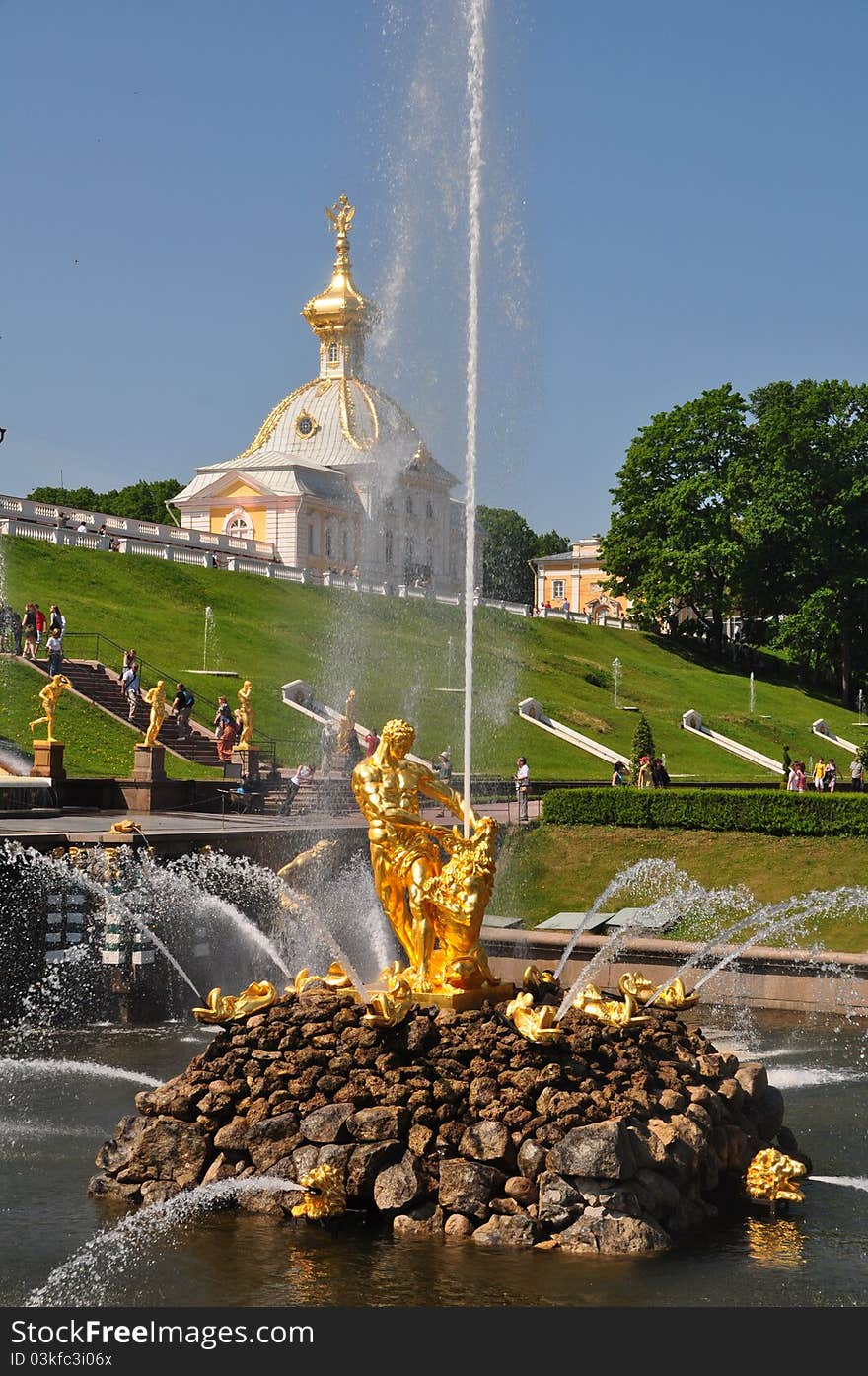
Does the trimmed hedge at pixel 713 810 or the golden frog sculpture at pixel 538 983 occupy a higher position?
the trimmed hedge at pixel 713 810

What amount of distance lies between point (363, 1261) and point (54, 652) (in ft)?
82.5

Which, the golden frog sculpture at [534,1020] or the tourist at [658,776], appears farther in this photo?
the tourist at [658,776]

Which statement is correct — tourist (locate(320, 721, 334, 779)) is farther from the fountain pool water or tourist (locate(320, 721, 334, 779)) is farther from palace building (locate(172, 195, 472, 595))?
palace building (locate(172, 195, 472, 595))

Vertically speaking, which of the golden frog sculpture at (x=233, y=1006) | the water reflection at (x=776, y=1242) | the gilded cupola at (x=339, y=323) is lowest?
the water reflection at (x=776, y=1242)

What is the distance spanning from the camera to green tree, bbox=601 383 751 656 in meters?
62.7

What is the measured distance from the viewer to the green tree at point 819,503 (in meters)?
60.4

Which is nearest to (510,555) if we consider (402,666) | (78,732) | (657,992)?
(402,666)

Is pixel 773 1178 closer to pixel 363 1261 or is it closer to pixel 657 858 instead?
pixel 363 1261

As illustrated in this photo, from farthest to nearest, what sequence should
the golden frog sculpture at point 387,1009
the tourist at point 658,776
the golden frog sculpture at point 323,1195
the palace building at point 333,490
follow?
the palace building at point 333,490, the tourist at point 658,776, the golden frog sculpture at point 387,1009, the golden frog sculpture at point 323,1195

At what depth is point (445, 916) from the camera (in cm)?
1279

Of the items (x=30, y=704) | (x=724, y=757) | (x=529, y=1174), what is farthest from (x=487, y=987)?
(x=724, y=757)

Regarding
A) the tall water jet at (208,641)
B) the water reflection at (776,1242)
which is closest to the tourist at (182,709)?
the tall water jet at (208,641)

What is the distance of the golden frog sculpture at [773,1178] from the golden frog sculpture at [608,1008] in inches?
54.4

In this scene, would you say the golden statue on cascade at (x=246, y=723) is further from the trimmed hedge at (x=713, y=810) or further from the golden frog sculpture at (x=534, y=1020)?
the golden frog sculpture at (x=534, y=1020)
